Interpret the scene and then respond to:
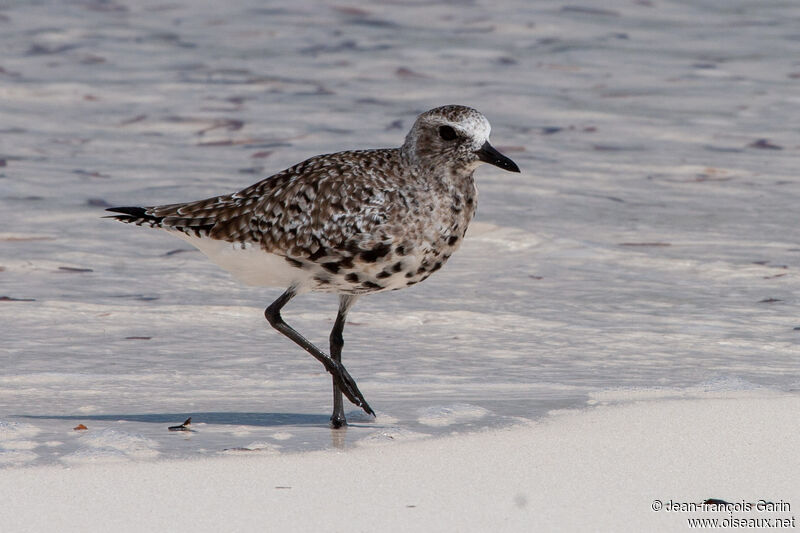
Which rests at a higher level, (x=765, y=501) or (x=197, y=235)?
(x=197, y=235)

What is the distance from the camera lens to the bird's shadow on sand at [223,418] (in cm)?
676

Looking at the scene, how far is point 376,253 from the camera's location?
665cm

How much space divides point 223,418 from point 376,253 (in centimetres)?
109

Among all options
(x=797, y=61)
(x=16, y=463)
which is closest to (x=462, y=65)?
(x=797, y=61)

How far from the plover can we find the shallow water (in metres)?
0.67

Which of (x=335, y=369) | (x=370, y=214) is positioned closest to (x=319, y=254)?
(x=370, y=214)

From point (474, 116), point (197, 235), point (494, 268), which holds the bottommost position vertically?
point (494, 268)

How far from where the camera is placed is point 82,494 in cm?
557

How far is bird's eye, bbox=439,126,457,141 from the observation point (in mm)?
6840

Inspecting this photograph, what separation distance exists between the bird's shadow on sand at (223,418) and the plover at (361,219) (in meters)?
0.15

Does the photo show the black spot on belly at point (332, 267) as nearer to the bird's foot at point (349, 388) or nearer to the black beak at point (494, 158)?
the bird's foot at point (349, 388)

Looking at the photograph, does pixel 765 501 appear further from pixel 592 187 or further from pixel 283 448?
pixel 592 187

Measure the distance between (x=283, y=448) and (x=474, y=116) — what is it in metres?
1.83

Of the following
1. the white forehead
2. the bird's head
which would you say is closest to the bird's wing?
the bird's head
